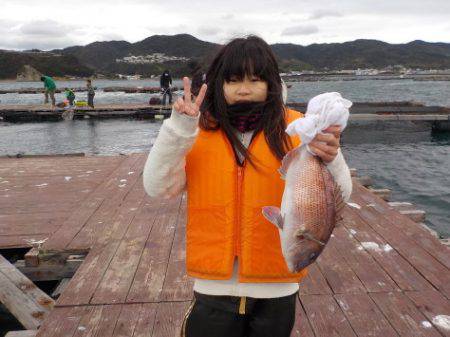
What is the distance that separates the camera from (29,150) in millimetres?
16984

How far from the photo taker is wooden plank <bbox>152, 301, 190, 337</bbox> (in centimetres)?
312

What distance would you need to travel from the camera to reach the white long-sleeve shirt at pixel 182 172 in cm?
188

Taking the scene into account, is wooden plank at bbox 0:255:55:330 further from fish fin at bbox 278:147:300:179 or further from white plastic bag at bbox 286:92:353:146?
white plastic bag at bbox 286:92:353:146

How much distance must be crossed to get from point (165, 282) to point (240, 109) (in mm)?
2236

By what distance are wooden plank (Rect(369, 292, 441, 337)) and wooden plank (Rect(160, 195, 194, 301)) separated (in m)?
1.53

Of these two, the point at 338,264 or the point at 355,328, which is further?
the point at 338,264

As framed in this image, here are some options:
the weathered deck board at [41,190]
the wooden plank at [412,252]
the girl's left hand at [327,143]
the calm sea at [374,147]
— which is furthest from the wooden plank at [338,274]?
the calm sea at [374,147]

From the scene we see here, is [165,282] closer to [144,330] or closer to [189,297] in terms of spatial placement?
[189,297]

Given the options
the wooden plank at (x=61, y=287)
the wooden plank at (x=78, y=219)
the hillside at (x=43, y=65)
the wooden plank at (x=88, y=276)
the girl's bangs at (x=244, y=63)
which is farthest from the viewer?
the hillside at (x=43, y=65)

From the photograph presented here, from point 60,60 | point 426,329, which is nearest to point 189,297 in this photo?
point 426,329

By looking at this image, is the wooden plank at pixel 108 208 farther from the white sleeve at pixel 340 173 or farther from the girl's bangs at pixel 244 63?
the white sleeve at pixel 340 173

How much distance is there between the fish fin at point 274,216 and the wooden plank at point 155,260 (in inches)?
80.6

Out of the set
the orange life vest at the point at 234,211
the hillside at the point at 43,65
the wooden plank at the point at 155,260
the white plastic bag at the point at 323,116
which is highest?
the white plastic bag at the point at 323,116

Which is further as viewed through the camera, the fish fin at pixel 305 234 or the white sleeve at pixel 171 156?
the white sleeve at pixel 171 156
